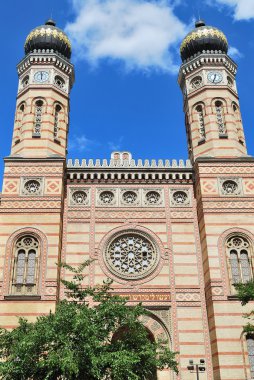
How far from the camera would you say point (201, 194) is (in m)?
18.9

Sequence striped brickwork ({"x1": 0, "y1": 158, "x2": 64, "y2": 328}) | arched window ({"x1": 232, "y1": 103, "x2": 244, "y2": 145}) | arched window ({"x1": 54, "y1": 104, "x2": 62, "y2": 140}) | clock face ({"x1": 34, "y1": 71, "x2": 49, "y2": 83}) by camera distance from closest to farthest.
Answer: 1. striped brickwork ({"x1": 0, "y1": 158, "x2": 64, "y2": 328})
2. arched window ({"x1": 54, "y1": 104, "x2": 62, "y2": 140})
3. arched window ({"x1": 232, "y1": 103, "x2": 244, "y2": 145})
4. clock face ({"x1": 34, "y1": 71, "x2": 49, "y2": 83})

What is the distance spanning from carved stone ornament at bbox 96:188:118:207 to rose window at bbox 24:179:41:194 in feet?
8.46

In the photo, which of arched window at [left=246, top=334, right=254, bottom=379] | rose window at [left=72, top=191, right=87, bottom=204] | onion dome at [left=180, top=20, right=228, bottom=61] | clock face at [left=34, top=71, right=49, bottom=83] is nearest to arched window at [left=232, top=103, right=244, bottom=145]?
onion dome at [left=180, top=20, right=228, bottom=61]

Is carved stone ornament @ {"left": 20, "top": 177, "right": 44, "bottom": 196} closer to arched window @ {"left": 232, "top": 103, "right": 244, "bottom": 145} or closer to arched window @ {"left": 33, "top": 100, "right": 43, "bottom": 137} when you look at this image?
arched window @ {"left": 33, "top": 100, "right": 43, "bottom": 137}

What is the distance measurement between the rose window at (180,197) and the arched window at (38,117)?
657cm

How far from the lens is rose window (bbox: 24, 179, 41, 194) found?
18828mm

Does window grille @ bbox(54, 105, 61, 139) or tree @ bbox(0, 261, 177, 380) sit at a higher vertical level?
window grille @ bbox(54, 105, 61, 139)

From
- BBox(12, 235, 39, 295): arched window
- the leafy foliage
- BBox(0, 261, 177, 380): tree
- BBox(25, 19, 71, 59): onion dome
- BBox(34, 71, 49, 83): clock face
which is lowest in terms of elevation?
BBox(0, 261, 177, 380): tree

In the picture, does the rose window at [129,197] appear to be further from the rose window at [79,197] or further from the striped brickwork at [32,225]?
the striped brickwork at [32,225]

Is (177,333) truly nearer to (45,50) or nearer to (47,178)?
(47,178)

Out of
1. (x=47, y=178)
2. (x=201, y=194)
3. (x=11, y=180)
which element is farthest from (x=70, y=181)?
(x=201, y=194)

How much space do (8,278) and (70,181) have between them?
5082 millimetres

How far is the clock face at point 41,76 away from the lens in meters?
21.5

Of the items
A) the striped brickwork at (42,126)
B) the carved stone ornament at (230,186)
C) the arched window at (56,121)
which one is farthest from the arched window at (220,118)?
the arched window at (56,121)
